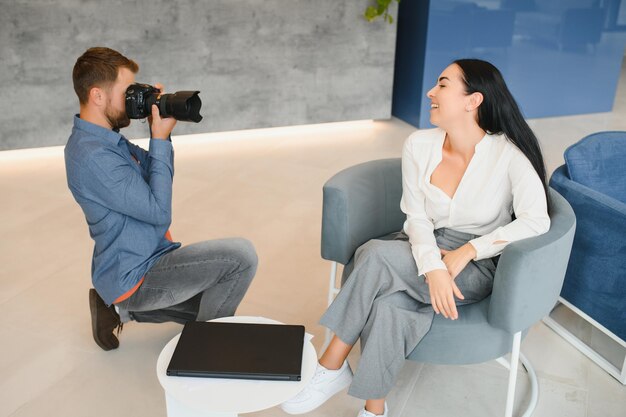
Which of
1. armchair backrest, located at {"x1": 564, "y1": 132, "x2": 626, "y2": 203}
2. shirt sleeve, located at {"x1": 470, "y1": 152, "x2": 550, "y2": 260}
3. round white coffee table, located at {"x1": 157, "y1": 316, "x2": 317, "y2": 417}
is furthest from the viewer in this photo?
armchair backrest, located at {"x1": 564, "y1": 132, "x2": 626, "y2": 203}

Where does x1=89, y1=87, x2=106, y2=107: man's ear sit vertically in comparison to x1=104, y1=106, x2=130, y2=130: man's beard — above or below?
above

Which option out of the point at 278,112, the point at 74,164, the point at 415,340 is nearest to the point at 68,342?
the point at 74,164

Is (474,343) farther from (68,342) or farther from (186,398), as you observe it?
(68,342)

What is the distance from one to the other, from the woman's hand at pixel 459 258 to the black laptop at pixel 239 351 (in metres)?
0.49

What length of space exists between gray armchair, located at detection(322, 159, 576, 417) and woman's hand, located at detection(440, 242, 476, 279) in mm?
122

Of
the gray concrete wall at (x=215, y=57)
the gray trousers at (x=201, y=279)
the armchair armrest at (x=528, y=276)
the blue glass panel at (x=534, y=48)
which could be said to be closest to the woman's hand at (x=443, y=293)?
the armchair armrest at (x=528, y=276)

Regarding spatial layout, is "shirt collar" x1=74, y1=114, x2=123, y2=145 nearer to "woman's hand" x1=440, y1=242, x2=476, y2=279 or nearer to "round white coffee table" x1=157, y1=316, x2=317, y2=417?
"round white coffee table" x1=157, y1=316, x2=317, y2=417

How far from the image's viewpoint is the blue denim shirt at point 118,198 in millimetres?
1963

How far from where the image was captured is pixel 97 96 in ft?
6.51

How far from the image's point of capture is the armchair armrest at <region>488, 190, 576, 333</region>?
1791mm

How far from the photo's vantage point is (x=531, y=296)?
185cm

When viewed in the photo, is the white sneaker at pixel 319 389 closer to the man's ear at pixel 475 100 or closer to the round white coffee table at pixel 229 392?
the round white coffee table at pixel 229 392

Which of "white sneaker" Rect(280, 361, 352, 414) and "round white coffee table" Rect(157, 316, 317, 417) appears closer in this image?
"round white coffee table" Rect(157, 316, 317, 417)

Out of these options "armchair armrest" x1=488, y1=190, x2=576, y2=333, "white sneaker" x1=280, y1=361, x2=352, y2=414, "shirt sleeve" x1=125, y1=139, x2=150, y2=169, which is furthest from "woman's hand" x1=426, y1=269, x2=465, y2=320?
"shirt sleeve" x1=125, y1=139, x2=150, y2=169
